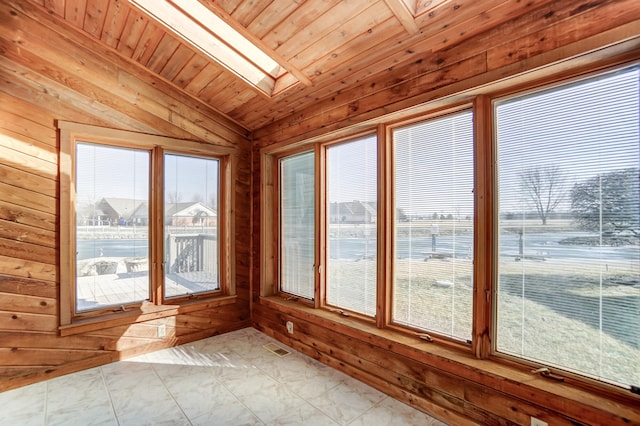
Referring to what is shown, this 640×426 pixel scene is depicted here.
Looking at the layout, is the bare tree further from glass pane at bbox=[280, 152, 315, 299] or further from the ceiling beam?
glass pane at bbox=[280, 152, 315, 299]

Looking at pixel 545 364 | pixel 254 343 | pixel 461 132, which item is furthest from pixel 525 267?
pixel 254 343

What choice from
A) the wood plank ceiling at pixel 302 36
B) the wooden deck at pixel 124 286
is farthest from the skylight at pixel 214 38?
the wooden deck at pixel 124 286

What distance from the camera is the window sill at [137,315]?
2719 mm

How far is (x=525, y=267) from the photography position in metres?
1.82

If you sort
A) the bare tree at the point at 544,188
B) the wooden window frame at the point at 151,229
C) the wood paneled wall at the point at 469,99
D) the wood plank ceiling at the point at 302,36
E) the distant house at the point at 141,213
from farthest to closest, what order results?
the distant house at the point at 141,213 < the wooden window frame at the point at 151,229 < the wood plank ceiling at the point at 302,36 < the bare tree at the point at 544,188 < the wood paneled wall at the point at 469,99

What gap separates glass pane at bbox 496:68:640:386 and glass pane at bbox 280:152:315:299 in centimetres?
186

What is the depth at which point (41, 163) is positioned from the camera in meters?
2.58

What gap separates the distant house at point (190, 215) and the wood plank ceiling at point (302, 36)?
1.26 metres

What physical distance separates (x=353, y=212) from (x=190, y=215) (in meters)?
1.91

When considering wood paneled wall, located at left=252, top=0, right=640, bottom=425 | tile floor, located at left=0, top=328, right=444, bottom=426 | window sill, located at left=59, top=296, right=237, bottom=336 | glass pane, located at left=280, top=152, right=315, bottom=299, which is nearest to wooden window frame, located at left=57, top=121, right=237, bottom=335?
window sill, located at left=59, top=296, right=237, bottom=336

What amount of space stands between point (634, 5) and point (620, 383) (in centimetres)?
180

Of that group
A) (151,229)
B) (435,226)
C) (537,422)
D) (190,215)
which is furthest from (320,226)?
(537,422)

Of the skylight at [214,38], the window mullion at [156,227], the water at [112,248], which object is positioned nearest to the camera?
the skylight at [214,38]

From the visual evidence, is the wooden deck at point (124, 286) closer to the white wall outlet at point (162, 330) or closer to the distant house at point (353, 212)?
the white wall outlet at point (162, 330)
